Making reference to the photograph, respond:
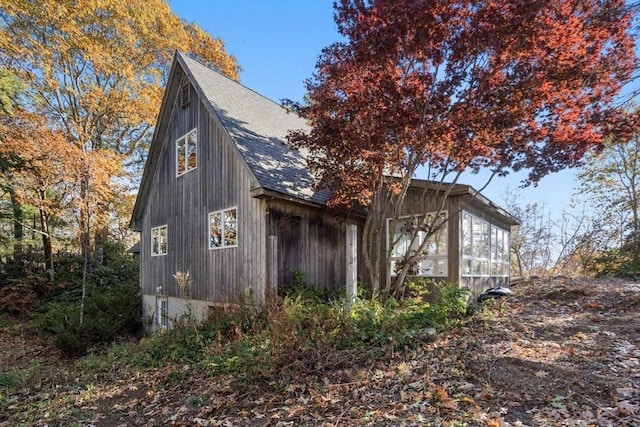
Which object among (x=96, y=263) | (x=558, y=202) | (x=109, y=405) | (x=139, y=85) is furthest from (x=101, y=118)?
(x=558, y=202)

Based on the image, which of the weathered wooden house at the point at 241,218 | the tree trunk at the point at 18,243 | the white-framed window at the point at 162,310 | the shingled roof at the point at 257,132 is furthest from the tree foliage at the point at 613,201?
the tree trunk at the point at 18,243

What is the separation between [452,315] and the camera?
268 inches

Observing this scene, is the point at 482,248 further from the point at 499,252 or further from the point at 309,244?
the point at 309,244

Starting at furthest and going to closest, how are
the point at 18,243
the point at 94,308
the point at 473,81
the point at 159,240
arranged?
the point at 18,243, the point at 159,240, the point at 94,308, the point at 473,81

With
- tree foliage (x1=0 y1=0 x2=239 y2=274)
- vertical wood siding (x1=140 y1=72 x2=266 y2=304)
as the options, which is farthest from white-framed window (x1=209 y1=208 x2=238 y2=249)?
tree foliage (x1=0 y1=0 x2=239 y2=274)


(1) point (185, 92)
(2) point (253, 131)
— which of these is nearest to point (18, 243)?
(1) point (185, 92)

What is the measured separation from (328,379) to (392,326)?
1.75 meters

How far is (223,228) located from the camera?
406 inches

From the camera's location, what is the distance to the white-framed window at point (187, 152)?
11602mm

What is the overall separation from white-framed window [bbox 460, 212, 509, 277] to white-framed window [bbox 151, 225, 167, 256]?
33.4 feet

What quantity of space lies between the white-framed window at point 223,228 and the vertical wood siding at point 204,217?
17cm

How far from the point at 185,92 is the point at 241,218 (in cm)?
530

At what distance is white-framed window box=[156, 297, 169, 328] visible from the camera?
12.5 meters

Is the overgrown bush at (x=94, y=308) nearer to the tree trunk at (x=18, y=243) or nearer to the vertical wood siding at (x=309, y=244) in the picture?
the tree trunk at (x=18, y=243)
